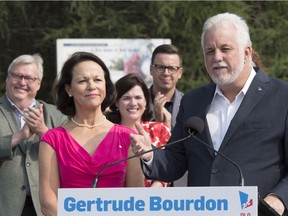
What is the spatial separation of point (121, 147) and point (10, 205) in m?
1.66

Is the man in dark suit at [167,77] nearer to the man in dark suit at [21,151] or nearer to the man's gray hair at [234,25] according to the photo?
the man in dark suit at [21,151]

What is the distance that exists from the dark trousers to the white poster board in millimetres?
4090

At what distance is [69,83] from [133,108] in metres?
1.49

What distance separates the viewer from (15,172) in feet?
19.7

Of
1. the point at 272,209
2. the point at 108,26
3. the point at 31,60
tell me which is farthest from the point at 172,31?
the point at 272,209

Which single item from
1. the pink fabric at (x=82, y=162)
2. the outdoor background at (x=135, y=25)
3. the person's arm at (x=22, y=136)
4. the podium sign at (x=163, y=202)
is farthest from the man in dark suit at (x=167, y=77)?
the outdoor background at (x=135, y=25)

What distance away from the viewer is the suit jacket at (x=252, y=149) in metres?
4.15

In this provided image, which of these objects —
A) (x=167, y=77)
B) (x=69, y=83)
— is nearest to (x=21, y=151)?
(x=69, y=83)

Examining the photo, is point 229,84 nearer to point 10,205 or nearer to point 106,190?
point 106,190

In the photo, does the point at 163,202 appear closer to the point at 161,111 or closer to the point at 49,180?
the point at 49,180

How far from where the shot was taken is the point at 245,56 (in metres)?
4.33

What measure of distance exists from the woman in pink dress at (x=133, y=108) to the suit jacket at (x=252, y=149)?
1.71 meters

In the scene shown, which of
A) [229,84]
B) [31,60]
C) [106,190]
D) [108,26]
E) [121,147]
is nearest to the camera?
[106,190]

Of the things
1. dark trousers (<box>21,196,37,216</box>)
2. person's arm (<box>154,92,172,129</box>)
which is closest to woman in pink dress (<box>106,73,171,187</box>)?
person's arm (<box>154,92,172,129</box>)
